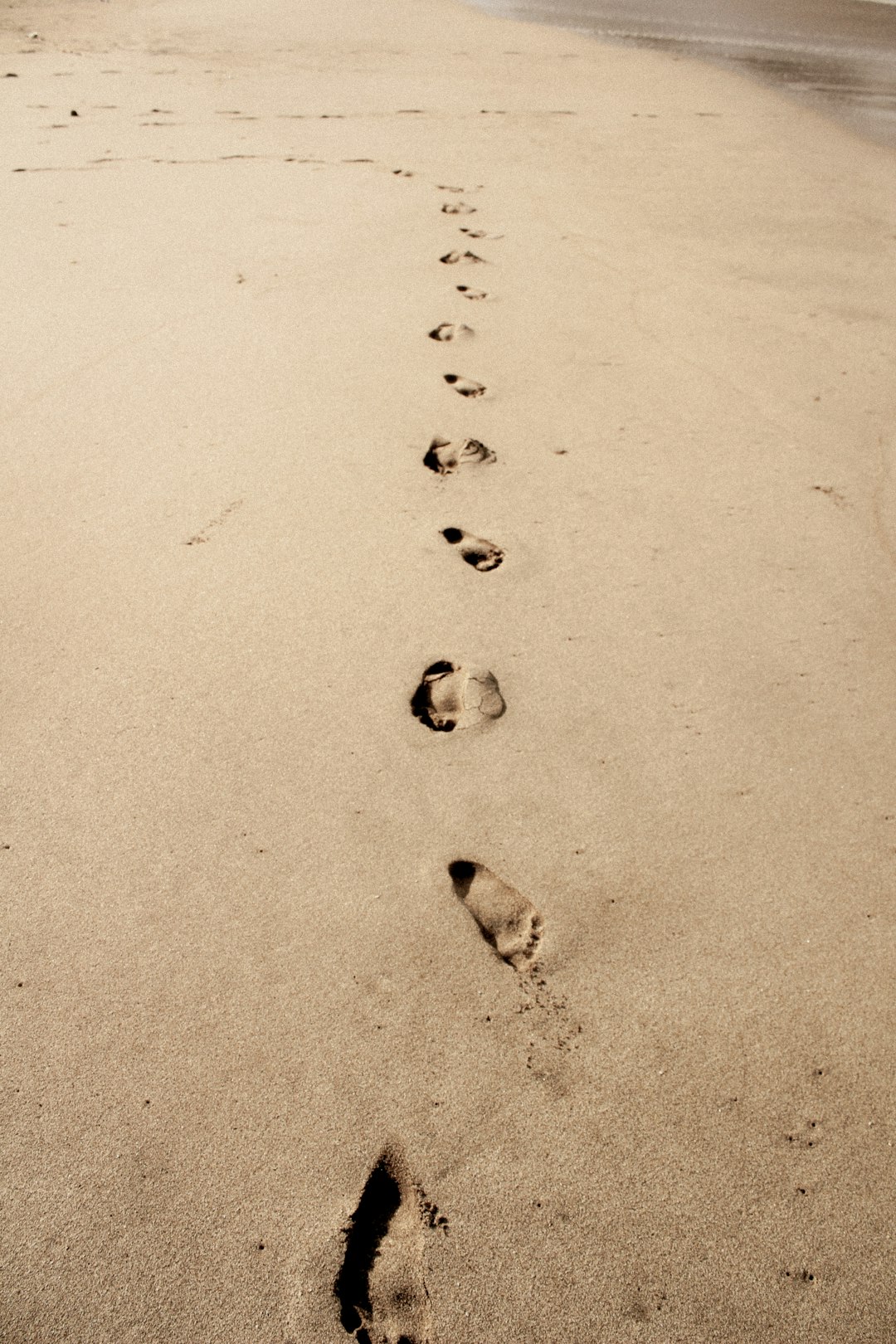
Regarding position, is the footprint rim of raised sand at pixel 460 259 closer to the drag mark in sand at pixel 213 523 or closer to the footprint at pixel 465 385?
the footprint at pixel 465 385

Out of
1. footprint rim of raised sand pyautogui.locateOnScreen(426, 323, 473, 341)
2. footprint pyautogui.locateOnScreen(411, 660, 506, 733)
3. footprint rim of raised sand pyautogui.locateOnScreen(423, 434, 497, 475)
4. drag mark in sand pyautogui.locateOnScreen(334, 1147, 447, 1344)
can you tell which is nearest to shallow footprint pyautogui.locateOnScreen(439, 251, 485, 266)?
footprint rim of raised sand pyautogui.locateOnScreen(426, 323, 473, 341)

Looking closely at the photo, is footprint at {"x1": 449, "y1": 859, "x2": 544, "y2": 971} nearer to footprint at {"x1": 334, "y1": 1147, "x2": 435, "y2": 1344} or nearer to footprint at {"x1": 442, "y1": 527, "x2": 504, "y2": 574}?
footprint at {"x1": 334, "y1": 1147, "x2": 435, "y2": 1344}

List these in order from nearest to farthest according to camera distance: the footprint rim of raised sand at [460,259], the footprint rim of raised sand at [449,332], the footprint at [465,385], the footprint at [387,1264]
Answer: the footprint at [387,1264] < the footprint at [465,385] < the footprint rim of raised sand at [449,332] < the footprint rim of raised sand at [460,259]

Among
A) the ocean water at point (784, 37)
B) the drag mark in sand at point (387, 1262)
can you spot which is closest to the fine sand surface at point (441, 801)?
the drag mark in sand at point (387, 1262)

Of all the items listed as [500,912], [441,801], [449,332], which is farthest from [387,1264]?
[449,332]

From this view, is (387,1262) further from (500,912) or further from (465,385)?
(465,385)

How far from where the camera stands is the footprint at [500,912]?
45.1 inches

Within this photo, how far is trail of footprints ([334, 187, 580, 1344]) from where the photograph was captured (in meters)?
0.88

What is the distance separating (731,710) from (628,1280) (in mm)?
877

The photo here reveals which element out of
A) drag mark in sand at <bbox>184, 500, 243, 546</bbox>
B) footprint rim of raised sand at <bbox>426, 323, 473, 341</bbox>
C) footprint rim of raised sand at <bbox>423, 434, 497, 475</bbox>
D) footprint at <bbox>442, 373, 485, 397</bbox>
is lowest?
drag mark in sand at <bbox>184, 500, 243, 546</bbox>

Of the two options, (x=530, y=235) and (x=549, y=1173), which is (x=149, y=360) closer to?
(x=530, y=235)

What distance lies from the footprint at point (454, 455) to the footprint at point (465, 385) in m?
0.26

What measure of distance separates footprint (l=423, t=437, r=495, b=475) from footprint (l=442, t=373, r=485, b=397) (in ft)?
0.85

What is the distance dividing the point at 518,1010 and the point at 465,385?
1.69 m
